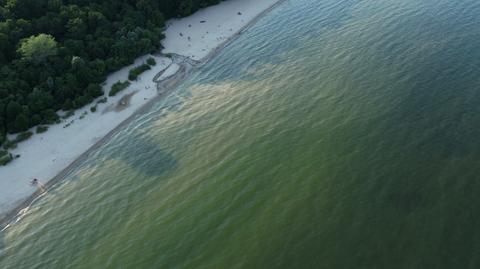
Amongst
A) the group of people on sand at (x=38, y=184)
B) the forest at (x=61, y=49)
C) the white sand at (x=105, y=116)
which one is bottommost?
the group of people on sand at (x=38, y=184)

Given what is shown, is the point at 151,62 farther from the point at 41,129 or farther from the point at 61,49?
the point at 41,129

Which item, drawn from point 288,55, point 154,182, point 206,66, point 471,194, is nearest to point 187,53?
point 206,66

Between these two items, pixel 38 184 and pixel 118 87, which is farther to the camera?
pixel 118 87

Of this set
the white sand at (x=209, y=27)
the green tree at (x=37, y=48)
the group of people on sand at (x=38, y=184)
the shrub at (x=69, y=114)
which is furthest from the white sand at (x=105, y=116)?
the green tree at (x=37, y=48)

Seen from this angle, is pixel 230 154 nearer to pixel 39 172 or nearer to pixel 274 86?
pixel 274 86

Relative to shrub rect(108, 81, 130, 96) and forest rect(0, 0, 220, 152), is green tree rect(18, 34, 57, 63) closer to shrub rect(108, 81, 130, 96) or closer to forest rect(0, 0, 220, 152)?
forest rect(0, 0, 220, 152)

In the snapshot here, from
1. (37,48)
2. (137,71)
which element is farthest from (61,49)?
(137,71)

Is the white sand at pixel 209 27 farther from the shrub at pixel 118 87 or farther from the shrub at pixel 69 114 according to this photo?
the shrub at pixel 69 114
